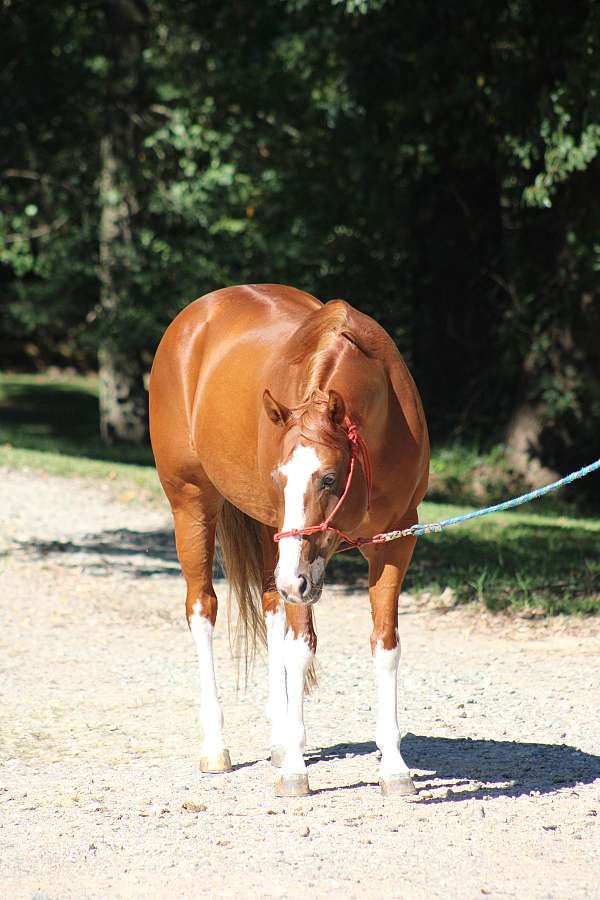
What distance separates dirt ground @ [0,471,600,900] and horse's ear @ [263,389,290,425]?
1455 millimetres

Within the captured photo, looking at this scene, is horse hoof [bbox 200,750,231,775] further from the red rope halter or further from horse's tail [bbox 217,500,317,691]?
the red rope halter

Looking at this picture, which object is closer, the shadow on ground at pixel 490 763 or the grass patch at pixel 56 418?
the shadow on ground at pixel 490 763

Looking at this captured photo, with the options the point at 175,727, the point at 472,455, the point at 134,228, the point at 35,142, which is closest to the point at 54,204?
the point at 35,142

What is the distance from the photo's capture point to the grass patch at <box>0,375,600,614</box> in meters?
9.21

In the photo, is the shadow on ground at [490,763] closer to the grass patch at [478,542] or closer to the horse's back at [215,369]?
the horse's back at [215,369]

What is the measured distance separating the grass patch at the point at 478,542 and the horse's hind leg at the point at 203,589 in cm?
344

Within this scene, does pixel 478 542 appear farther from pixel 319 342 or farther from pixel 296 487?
pixel 296 487

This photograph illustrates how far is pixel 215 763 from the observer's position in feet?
18.0

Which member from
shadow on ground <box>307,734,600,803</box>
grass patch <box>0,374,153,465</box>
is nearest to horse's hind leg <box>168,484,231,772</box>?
shadow on ground <box>307,734,600,803</box>

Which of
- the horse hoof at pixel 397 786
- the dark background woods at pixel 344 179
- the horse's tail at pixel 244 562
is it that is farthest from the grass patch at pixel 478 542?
the horse hoof at pixel 397 786

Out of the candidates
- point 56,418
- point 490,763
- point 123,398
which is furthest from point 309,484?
point 56,418

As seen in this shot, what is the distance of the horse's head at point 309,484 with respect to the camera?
4445mm

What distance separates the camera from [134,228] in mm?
19188

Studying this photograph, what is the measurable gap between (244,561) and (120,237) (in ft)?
44.1
